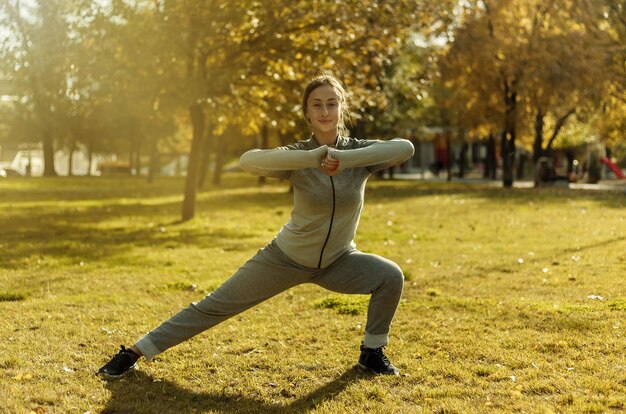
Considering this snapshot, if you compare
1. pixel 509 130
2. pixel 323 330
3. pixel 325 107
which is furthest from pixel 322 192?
pixel 509 130

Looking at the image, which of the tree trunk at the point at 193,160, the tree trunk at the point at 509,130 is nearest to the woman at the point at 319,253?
the tree trunk at the point at 193,160

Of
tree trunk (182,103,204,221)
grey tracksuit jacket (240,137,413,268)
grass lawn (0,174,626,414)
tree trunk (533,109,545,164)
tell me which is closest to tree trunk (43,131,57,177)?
tree trunk (533,109,545,164)

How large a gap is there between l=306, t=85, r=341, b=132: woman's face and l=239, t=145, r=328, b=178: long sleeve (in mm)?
297

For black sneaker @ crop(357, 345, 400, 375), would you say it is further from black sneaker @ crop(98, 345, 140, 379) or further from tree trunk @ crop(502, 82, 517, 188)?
tree trunk @ crop(502, 82, 517, 188)

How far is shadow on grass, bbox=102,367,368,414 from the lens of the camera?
4.57 m

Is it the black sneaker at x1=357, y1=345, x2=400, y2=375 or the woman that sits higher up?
the woman

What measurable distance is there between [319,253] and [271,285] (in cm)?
42

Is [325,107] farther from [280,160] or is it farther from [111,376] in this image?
[111,376]

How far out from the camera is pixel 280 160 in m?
4.75

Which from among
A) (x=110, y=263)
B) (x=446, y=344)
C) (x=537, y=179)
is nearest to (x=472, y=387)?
(x=446, y=344)

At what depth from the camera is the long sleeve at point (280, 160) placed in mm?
4660

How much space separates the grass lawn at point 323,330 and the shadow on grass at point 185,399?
1 cm

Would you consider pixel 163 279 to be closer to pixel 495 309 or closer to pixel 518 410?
pixel 495 309

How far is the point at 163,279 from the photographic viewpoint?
9.67 metres
